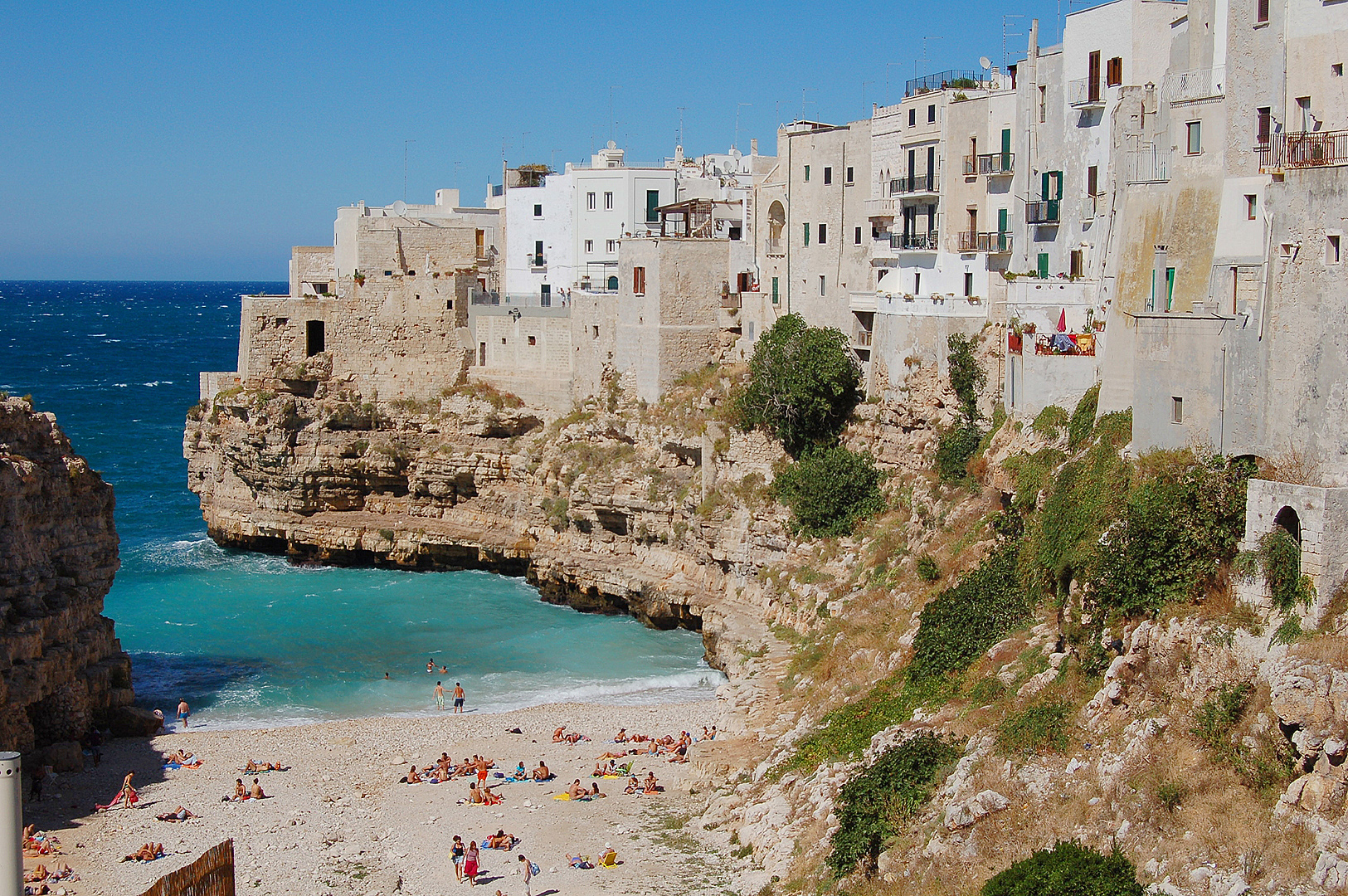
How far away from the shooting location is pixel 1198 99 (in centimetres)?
2550

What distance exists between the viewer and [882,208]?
42438 mm

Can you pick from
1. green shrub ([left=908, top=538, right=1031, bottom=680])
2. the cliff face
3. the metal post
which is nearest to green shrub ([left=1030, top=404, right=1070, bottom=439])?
green shrub ([left=908, top=538, right=1031, bottom=680])

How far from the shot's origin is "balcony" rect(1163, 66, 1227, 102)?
87.4 ft

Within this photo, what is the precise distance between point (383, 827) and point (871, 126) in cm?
2570

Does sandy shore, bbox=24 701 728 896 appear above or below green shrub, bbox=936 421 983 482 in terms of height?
below

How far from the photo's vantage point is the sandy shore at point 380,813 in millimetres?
25312

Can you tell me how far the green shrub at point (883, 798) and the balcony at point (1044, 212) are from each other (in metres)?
16.8

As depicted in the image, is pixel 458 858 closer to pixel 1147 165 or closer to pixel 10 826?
pixel 10 826

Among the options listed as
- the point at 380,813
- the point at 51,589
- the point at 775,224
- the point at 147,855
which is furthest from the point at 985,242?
the point at 147,855

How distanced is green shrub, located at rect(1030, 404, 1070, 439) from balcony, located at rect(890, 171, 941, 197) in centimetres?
1061

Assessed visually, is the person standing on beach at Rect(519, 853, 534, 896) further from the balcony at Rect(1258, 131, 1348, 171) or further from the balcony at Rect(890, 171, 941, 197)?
the balcony at Rect(890, 171, 941, 197)

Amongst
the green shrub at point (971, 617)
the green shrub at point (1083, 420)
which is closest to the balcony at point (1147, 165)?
the green shrub at point (1083, 420)

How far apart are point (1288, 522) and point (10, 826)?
16568 millimetres

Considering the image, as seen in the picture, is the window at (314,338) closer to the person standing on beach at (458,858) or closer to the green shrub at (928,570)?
the green shrub at (928,570)
